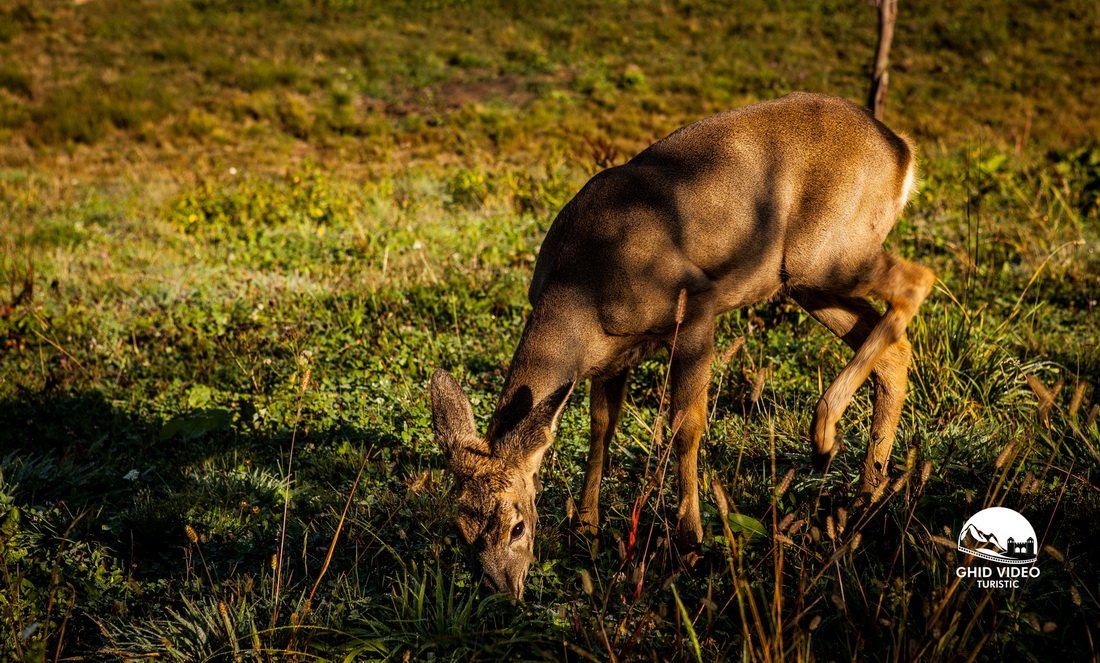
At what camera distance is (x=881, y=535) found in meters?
3.38

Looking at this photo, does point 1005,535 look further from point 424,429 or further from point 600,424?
point 424,429

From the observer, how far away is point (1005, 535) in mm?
3047

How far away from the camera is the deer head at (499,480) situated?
307 centimetres

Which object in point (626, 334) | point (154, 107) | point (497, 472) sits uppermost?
point (626, 334)

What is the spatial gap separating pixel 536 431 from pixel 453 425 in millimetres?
405

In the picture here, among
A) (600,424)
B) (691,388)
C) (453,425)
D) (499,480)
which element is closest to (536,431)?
(499,480)

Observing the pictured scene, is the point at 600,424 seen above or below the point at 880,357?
below

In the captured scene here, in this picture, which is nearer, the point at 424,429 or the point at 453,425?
the point at 453,425

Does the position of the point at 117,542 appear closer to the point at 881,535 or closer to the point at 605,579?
the point at 605,579

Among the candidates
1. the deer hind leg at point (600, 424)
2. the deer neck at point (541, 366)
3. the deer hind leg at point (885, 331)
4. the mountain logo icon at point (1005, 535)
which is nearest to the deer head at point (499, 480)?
the deer neck at point (541, 366)

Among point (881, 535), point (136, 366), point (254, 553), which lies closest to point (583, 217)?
point (881, 535)

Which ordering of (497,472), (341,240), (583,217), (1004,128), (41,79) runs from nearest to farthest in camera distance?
(497,472) < (583,217) < (341,240) < (1004,128) < (41,79)

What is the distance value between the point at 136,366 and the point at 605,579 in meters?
3.95

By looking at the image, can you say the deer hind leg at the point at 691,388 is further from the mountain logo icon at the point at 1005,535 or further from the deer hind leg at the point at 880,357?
the mountain logo icon at the point at 1005,535
